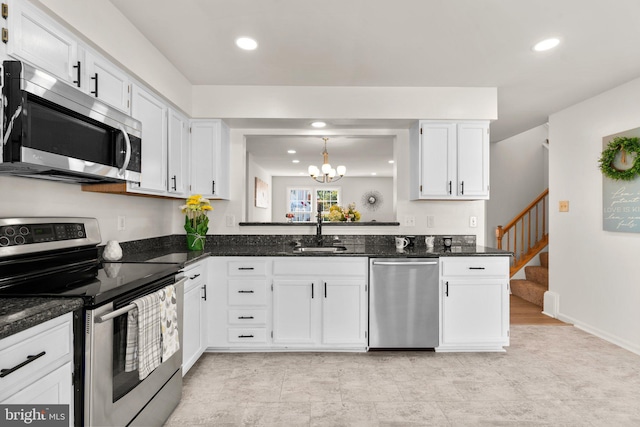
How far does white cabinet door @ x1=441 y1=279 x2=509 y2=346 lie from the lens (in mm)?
3037

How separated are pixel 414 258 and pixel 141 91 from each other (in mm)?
2415

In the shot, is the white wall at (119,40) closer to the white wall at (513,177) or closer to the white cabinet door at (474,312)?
the white cabinet door at (474,312)

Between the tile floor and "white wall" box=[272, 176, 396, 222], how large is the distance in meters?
6.52

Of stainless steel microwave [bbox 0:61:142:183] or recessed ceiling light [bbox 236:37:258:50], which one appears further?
recessed ceiling light [bbox 236:37:258:50]

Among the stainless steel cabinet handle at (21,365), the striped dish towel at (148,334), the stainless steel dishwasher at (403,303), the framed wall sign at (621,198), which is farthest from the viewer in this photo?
the framed wall sign at (621,198)

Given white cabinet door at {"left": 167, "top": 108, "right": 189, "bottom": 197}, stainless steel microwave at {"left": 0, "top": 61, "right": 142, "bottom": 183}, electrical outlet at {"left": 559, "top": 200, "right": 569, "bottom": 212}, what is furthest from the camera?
electrical outlet at {"left": 559, "top": 200, "right": 569, "bottom": 212}

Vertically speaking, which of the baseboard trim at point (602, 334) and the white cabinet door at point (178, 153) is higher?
the white cabinet door at point (178, 153)

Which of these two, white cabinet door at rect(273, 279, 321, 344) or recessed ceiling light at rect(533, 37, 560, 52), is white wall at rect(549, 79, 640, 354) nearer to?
recessed ceiling light at rect(533, 37, 560, 52)

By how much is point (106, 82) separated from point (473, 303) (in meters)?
3.11

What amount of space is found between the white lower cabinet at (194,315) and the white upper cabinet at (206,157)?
737 mm

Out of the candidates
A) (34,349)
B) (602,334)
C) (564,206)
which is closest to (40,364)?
(34,349)

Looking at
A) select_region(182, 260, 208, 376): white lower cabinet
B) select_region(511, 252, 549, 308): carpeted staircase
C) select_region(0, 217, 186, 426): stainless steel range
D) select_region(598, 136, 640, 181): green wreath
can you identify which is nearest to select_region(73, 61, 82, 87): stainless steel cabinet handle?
select_region(0, 217, 186, 426): stainless steel range

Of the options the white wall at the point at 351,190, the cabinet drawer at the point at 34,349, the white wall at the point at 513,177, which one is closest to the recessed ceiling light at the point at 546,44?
the cabinet drawer at the point at 34,349

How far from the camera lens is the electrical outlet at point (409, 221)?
3658mm
